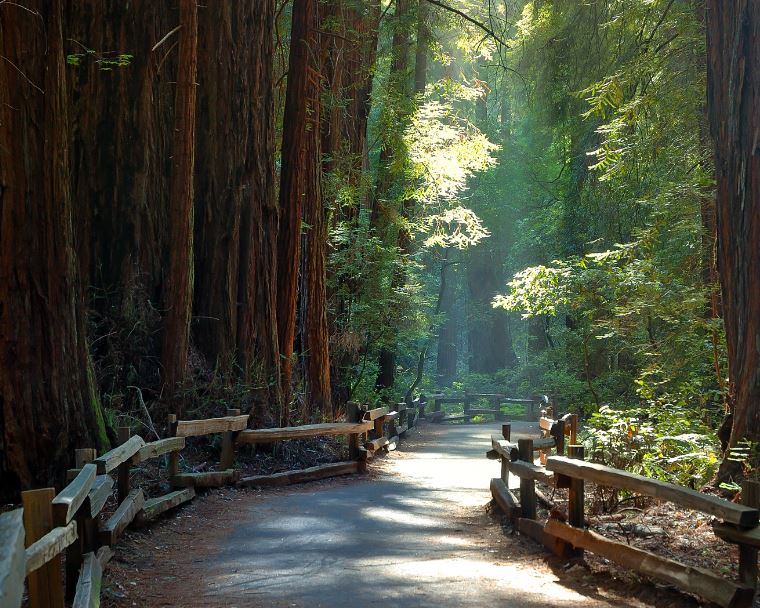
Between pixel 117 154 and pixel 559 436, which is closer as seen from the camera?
pixel 559 436

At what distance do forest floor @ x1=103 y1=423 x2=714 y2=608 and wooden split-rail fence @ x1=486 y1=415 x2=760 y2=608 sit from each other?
0.21 meters

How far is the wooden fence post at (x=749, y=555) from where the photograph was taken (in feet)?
18.6

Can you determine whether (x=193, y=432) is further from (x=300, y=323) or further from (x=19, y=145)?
(x=300, y=323)

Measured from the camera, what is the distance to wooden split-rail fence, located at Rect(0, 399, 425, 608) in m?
3.81

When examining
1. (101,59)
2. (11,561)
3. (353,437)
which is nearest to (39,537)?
(11,561)

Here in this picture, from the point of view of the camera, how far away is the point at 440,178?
24.3 metres

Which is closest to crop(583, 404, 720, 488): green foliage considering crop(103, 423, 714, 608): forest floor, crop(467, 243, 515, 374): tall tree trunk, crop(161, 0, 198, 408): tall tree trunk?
crop(103, 423, 714, 608): forest floor

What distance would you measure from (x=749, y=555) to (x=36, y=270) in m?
6.84

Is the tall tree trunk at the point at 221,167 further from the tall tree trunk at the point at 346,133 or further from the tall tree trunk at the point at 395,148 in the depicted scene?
the tall tree trunk at the point at 395,148

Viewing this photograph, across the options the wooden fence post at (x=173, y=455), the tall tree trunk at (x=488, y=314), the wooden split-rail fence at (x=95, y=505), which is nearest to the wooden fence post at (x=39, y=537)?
the wooden split-rail fence at (x=95, y=505)

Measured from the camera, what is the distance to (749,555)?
5.73 m

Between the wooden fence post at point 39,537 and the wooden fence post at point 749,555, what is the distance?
4163 mm

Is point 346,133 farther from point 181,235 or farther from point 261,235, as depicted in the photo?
point 181,235

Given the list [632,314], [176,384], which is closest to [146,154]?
[176,384]
